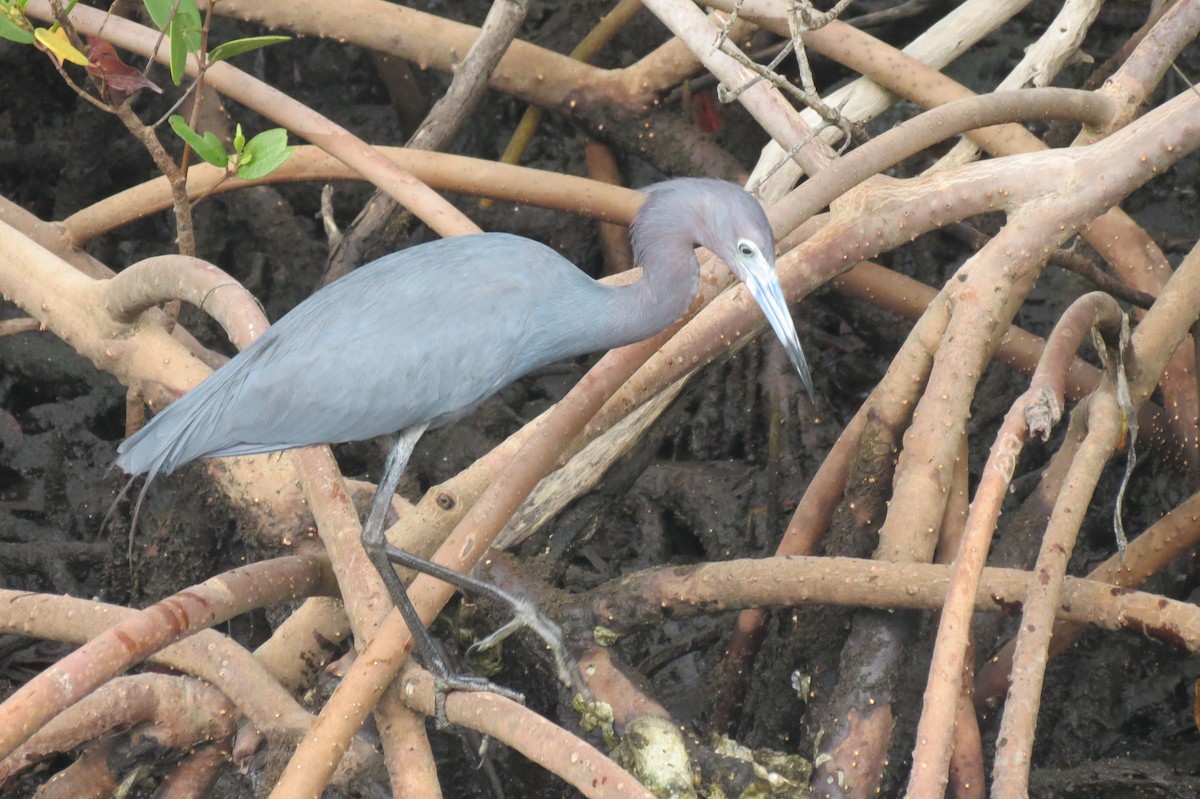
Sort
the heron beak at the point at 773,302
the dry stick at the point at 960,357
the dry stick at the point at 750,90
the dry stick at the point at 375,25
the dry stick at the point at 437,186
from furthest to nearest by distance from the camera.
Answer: the dry stick at the point at 375,25, the dry stick at the point at 437,186, the dry stick at the point at 750,90, the dry stick at the point at 960,357, the heron beak at the point at 773,302

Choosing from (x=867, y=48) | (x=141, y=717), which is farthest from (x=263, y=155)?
(x=867, y=48)

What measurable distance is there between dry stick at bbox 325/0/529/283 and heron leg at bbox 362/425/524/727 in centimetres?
89

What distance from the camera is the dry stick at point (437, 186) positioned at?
2945mm

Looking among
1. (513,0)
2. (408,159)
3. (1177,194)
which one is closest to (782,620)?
(408,159)

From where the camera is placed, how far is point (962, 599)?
5.38 ft

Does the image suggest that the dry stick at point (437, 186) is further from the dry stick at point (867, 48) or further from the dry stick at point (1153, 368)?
the dry stick at point (1153, 368)

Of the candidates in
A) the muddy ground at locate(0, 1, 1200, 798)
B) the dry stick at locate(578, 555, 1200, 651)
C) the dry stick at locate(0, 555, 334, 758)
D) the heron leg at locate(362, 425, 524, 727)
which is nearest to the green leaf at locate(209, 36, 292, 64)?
the heron leg at locate(362, 425, 524, 727)

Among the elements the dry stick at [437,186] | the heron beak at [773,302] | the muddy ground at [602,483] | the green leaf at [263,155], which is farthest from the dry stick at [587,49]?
the heron beak at [773,302]

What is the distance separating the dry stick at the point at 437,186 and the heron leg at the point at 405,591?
0.82 m

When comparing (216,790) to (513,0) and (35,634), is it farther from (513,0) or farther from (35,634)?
(513,0)

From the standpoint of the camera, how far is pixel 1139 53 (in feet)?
8.63

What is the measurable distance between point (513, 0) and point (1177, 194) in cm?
187

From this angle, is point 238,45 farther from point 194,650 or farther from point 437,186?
point 194,650

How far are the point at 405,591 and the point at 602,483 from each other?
74 centimetres
